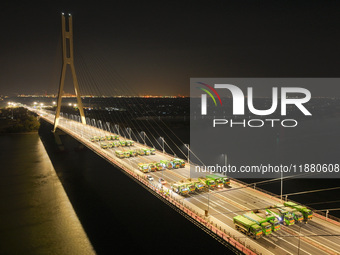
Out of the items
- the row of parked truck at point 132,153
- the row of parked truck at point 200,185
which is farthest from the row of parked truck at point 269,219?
the row of parked truck at point 132,153

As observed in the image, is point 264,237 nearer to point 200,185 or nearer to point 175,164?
point 200,185

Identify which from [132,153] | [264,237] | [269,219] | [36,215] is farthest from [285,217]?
[36,215]

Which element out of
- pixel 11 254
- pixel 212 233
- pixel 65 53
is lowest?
pixel 11 254

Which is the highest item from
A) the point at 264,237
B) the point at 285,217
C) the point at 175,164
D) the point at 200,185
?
the point at 175,164

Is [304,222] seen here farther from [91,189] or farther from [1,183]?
[1,183]

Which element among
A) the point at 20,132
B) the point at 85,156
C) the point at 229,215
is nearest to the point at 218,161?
the point at 85,156

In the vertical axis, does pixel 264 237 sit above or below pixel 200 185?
below
